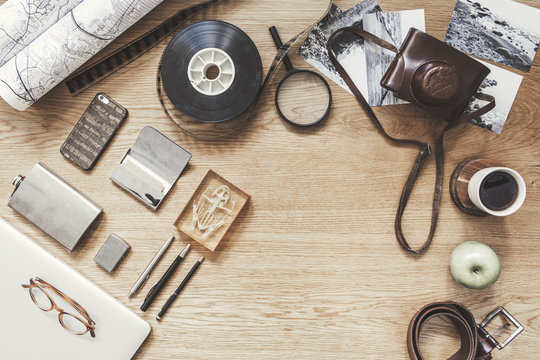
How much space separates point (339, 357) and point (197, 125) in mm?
667

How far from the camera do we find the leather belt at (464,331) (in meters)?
0.91

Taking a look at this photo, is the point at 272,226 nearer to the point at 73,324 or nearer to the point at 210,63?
the point at 210,63

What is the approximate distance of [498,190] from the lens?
35.4 inches

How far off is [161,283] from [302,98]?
0.56 meters

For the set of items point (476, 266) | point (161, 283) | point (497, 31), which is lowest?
point (161, 283)

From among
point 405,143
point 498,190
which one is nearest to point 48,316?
point 405,143

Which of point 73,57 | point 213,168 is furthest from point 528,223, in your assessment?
point 73,57

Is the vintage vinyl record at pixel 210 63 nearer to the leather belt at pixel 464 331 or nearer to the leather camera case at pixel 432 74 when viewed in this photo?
the leather camera case at pixel 432 74

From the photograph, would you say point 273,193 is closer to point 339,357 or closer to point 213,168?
point 213,168

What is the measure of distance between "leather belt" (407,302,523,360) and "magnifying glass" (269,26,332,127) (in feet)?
1.75

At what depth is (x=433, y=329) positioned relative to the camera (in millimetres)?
974

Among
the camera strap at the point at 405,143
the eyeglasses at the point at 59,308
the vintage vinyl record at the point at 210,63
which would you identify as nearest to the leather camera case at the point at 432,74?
the camera strap at the point at 405,143

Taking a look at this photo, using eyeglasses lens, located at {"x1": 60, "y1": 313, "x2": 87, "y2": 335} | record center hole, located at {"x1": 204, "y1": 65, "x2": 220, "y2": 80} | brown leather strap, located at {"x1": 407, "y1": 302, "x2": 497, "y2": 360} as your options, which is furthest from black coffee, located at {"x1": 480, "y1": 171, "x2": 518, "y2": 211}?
eyeglasses lens, located at {"x1": 60, "y1": 313, "x2": 87, "y2": 335}

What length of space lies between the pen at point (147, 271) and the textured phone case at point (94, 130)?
0.86ft
